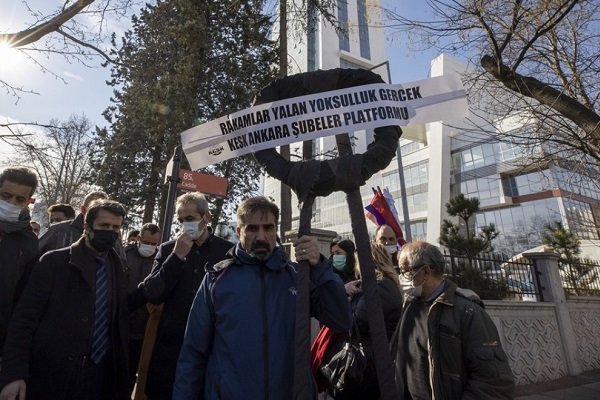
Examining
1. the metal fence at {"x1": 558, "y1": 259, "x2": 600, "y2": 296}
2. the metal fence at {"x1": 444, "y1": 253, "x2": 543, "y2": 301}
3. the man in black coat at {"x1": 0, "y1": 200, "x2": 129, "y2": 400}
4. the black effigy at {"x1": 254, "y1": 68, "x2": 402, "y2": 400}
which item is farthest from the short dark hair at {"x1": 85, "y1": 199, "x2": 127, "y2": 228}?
the metal fence at {"x1": 558, "y1": 259, "x2": 600, "y2": 296}

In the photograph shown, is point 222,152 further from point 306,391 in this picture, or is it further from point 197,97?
point 197,97

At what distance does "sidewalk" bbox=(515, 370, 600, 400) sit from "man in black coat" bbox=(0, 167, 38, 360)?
278 inches

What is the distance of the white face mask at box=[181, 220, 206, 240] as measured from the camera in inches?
107

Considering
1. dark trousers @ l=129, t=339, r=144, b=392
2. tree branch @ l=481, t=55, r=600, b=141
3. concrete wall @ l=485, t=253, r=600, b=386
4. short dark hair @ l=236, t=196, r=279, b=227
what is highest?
tree branch @ l=481, t=55, r=600, b=141

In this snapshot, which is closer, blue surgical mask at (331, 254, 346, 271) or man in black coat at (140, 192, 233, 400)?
man in black coat at (140, 192, 233, 400)

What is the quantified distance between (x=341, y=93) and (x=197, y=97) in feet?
40.1

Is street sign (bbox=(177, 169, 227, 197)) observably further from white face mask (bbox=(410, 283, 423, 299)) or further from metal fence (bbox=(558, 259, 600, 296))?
metal fence (bbox=(558, 259, 600, 296))

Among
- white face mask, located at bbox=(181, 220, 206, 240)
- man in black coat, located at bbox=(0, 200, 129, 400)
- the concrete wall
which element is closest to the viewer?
man in black coat, located at bbox=(0, 200, 129, 400)

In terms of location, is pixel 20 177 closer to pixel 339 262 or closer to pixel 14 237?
pixel 14 237

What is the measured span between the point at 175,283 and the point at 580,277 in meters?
10.9

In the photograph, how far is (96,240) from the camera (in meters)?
2.41

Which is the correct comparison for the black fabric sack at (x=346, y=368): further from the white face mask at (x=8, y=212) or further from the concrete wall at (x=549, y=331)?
the concrete wall at (x=549, y=331)

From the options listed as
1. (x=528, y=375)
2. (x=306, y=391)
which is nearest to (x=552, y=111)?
(x=528, y=375)

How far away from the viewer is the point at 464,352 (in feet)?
6.57
